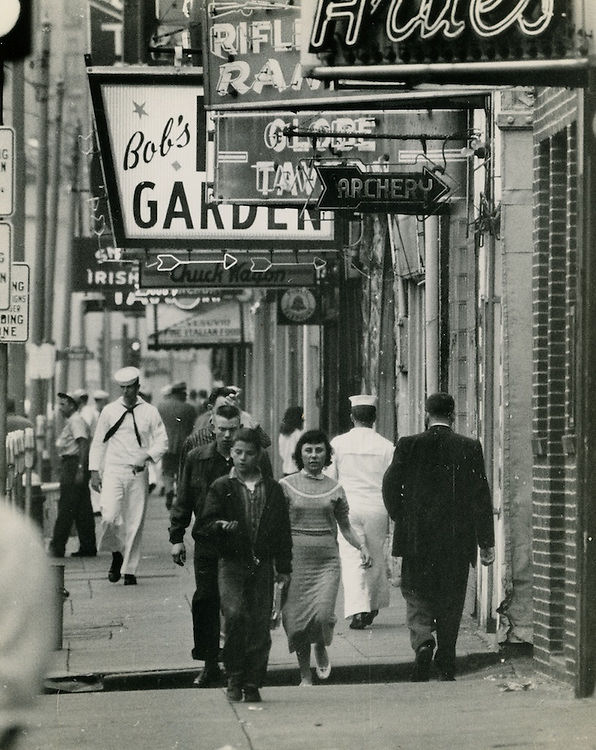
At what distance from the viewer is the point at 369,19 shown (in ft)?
26.4

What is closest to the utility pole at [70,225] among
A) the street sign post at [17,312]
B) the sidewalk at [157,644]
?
the sidewalk at [157,644]

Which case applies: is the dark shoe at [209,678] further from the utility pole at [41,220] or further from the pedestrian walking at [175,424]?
the utility pole at [41,220]

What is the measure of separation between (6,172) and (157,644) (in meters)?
3.83

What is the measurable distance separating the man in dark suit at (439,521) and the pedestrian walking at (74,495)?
8.40 meters

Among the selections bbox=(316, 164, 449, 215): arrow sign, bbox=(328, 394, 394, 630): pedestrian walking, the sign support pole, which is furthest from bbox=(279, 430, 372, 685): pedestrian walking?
the sign support pole

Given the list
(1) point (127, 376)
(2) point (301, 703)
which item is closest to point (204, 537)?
(2) point (301, 703)

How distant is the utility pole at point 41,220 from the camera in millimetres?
27031

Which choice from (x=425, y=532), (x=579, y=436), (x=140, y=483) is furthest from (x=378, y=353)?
(x=579, y=436)

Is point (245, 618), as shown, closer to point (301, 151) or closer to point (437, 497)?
point (437, 497)

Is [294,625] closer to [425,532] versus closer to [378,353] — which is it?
[425,532]

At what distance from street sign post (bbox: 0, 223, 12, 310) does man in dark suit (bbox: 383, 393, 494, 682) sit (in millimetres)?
2773

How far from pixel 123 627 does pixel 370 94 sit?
473 cm

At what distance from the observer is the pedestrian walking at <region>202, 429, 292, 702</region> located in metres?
9.35

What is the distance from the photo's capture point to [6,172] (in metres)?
9.70
